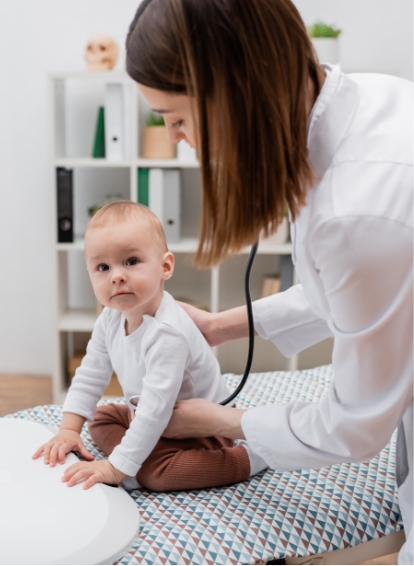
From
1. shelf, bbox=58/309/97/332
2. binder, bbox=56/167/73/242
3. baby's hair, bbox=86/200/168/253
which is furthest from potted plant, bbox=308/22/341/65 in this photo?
baby's hair, bbox=86/200/168/253

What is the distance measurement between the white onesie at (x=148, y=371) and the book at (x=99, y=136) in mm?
1554

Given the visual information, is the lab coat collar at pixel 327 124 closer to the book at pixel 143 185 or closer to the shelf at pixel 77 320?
the book at pixel 143 185

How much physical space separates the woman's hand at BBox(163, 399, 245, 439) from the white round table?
152mm

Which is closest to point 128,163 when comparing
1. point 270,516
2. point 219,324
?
point 219,324

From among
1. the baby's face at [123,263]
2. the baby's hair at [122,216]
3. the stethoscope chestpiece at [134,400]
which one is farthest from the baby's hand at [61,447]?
the baby's hair at [122,216]

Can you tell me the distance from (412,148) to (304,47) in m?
0.20

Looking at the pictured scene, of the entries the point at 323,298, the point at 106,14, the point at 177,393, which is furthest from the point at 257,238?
the point at 106,14

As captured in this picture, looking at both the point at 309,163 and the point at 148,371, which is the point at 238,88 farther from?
the point at 148,371

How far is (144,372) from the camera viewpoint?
4.13 feet

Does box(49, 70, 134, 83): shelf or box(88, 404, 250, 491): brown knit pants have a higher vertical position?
box(49, 70, 134, 83): shelf

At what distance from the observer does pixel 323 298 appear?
39.1 inches

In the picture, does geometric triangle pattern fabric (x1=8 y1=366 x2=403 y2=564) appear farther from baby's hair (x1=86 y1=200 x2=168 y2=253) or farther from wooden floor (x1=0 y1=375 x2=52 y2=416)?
wooden floor (x1=0 y1=375 x2=52 y2=416)

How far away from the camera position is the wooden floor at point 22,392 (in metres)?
2.81

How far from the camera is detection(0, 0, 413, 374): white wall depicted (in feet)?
9.28
